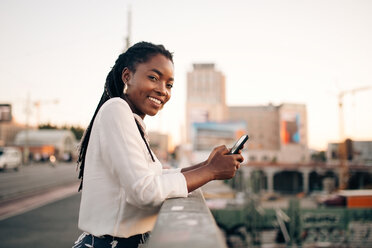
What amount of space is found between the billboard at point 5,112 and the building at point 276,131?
201 ft

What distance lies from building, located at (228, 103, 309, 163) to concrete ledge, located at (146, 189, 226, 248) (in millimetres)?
79606

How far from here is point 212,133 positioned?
4781 cm

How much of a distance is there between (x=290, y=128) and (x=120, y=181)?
303 ft

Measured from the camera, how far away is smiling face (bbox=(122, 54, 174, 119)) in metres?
1.44

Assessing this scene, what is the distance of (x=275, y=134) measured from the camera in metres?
97.8

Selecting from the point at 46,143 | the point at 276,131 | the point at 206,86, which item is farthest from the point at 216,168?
the point at 206,86

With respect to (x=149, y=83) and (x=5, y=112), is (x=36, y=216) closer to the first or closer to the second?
(x=149, y=83)

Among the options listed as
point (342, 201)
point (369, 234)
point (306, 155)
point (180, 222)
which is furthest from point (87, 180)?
point (306, 155)

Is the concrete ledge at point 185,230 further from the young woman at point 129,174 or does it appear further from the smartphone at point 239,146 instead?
the smartphone at point 239,146

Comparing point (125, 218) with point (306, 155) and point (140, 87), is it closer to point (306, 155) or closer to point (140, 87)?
point (140, 87)

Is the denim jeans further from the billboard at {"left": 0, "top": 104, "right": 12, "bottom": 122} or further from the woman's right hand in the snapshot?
the billboard at {"left": 0, "top": 104, "right": 12, "bottom": 122}

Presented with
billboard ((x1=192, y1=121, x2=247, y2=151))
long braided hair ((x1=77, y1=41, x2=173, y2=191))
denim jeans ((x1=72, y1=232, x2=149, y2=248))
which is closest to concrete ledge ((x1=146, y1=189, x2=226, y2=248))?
denim jeans ((x1=72, y1=232, x2=149, y2=248))

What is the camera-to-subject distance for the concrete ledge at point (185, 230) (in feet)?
2.08

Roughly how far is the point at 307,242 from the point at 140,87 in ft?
106
